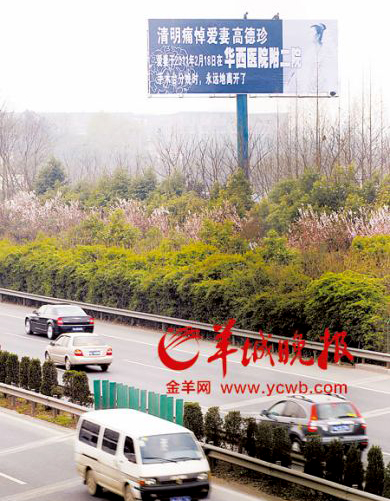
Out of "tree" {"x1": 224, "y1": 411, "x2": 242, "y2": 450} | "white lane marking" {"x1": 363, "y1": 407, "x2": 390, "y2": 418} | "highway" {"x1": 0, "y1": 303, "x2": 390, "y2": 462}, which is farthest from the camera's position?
"highway" {"x1": 0, "y1": 303, "x2": 390, "y2": 462}

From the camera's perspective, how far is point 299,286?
33375mm

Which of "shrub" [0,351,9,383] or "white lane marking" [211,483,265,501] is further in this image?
"shrub" [0,351,9,383]

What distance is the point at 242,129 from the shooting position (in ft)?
180

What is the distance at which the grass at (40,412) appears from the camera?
73.1ft

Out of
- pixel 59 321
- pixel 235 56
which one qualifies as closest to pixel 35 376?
pixel 59 321

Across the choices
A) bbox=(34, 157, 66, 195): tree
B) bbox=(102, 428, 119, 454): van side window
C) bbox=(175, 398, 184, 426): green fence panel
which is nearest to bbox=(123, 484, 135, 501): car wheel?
bbox=(102, 428, 119, 454): van side window

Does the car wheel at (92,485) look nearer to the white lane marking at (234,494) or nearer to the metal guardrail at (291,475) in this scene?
the white lane marking at (234,494)

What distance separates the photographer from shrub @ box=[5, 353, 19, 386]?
2555 centimetres

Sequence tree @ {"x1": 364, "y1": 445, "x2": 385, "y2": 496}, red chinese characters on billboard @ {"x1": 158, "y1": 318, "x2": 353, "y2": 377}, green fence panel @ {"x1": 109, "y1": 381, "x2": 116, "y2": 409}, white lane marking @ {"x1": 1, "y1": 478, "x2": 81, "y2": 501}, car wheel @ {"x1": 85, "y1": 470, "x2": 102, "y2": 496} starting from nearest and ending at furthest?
1. tree @ {"x1": 364, "y1": 445, "x2": 385, "y2": 496}
2. car wheel @ {"x1": 85, "y1": 470, "x2": 102, "y2": 496}
3. white lane marking @ {"x1": 1, "y1": 478, "x2": 81, "y2": 501}
4. green fence panel @ {"x1": 109, "y1": 381, "x2": 116, "y2": 409}
5. red chinese characters on billboard @ {"x1": 158, "y1": 318, "x2": 353, "y2": 377}

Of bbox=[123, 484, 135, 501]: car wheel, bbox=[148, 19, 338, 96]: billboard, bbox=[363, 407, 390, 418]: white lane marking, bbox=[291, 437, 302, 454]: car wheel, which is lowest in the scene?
bbox=[363, 407, 390, 418]: white lane marking

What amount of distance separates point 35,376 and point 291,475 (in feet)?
34.0

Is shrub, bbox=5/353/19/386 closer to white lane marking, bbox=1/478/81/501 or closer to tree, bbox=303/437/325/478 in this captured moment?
white lane marking, bbox=1/478/81/501

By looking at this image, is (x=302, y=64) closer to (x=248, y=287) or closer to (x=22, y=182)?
(x=248, y=287)

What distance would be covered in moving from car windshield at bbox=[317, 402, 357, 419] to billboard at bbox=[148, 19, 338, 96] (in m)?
37.1
